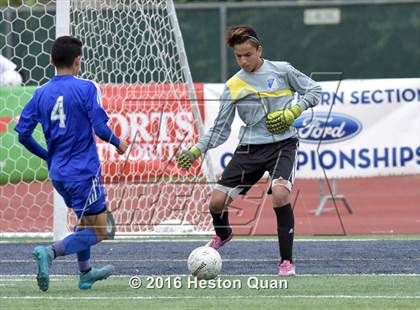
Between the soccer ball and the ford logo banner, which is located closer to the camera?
the soccer ball

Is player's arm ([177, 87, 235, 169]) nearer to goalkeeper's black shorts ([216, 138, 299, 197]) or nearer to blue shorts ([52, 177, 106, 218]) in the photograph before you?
goalkeeper's black shorts ([216, 138, 299, 197])

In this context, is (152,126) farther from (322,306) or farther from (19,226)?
(322,306)

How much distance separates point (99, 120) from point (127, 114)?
6.66 meters

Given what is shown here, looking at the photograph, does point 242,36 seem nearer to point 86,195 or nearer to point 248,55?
point 248,55

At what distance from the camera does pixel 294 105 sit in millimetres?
9719

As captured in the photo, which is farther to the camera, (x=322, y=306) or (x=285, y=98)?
(x=285, y=98)

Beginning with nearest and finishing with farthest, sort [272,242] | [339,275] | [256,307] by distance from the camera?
[256,307] < [339,275] < [272,242]

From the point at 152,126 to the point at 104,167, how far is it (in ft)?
4.05

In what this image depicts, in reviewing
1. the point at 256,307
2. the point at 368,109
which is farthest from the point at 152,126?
the point at 256,307

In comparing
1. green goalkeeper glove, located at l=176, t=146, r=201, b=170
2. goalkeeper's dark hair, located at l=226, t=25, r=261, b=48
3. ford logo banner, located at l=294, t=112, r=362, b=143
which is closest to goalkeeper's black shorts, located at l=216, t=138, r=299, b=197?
green goalkeeper glove, located at l=176, t=146, r=201, b=170

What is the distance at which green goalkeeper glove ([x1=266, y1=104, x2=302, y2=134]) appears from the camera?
31.1ft

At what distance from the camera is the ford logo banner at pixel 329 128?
616 inches

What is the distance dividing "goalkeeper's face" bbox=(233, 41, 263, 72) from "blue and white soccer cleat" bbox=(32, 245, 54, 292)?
7.44ft

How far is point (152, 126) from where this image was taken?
15.2 meters
